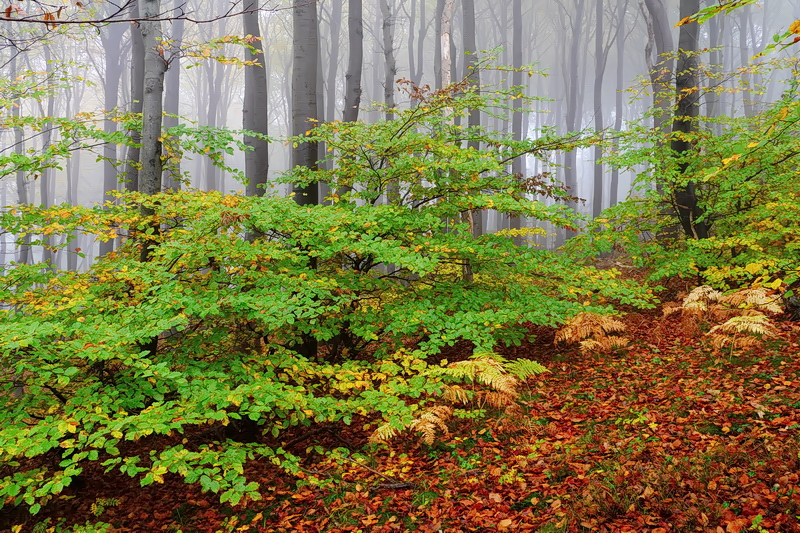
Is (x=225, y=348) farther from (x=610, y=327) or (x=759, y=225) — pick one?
(x=759, y=225)

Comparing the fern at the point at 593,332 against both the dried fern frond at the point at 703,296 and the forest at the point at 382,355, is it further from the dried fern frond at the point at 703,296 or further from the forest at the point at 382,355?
the dried fern frond at the point at 703,296

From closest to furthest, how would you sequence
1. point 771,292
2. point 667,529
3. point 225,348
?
point 667,529, point 225,348, point 771,292

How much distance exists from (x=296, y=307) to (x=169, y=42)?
437 centimetres

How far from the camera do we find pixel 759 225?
766 centimetres

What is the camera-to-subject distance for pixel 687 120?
9023mm

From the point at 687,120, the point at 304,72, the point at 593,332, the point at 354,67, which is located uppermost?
the point at 354,67

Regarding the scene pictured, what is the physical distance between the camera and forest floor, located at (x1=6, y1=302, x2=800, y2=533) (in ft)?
11.7

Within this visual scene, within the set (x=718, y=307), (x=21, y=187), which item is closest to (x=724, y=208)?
(x=718, y=307)

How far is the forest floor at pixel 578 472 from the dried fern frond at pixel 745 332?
0.15 metres

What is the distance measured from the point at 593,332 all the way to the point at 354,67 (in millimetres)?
8262

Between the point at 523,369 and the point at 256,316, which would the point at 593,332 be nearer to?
the point at 523,369

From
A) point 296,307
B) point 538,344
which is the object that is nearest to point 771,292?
point 538,344

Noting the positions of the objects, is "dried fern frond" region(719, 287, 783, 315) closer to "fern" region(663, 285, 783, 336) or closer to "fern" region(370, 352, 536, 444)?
"fern" region(663, 285, 783, 336)

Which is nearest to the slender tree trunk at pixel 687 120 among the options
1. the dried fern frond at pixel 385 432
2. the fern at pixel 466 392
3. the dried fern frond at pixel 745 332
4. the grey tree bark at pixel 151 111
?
the dried fern frond at pixel 745 332
